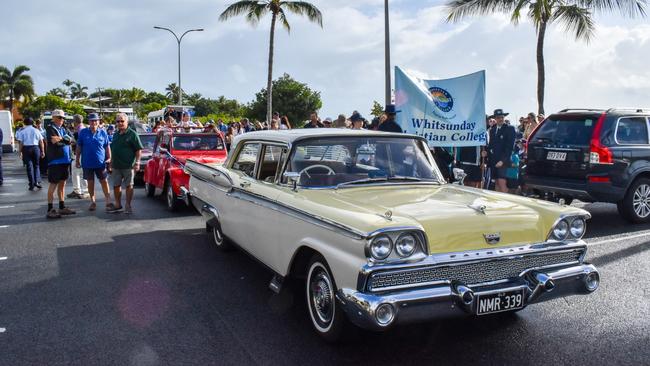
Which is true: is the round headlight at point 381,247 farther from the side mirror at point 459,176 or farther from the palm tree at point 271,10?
the palm tree at point 271,10

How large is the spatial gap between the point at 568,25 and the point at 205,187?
634 inches

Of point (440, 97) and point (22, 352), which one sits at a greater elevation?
point (440, 97)

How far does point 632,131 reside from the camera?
8.58 metres

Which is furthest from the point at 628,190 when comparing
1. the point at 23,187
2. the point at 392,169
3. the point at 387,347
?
the point at 23,187

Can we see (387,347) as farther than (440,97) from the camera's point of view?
No

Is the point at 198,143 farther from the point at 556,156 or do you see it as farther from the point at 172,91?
the point at 172,91

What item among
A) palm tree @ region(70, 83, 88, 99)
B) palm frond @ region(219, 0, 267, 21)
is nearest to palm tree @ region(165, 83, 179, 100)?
palm tree @ region(70, 83, 88, 99)

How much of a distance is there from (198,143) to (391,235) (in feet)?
27.0

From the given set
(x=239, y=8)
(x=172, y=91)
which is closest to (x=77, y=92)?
(x=172, y=91)

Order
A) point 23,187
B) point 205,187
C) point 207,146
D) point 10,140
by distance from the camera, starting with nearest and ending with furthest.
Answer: point 205,187 < point 207,146 < point 23,187 < point 10,140

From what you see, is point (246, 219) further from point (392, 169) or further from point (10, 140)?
point (10, 140)

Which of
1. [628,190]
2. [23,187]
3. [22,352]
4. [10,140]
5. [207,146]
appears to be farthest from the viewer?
[10,140]

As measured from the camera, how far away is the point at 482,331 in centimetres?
416

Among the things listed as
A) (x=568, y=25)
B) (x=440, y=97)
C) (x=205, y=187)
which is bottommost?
(x=205, y=187)
